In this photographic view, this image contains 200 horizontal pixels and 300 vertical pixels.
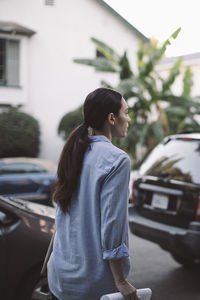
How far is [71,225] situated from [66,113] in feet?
56.1

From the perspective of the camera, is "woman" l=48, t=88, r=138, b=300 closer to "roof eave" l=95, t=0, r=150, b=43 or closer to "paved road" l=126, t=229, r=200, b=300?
"paved road" l=126, t=229, r=200, b=300

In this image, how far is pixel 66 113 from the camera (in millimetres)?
19016

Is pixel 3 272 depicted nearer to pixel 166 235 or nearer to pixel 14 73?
pixel 166 235

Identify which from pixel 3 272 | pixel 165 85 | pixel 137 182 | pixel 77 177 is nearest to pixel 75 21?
pixel 165 85

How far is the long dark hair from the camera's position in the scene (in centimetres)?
208

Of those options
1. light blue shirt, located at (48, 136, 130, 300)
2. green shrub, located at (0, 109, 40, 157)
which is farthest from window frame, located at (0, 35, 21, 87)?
light blue shirt, located at (48, 136, 130, 300)

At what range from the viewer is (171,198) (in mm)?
5207

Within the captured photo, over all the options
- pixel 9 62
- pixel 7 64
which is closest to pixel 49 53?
pixel 9 62

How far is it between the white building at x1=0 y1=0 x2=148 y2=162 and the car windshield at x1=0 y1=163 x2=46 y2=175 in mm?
8425

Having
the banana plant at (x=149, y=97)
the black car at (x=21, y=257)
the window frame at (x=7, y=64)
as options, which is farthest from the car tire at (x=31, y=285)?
the window frame at (x=7, y=64)

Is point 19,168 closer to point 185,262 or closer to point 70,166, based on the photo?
point 185,262

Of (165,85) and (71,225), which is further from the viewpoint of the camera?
(165,85)

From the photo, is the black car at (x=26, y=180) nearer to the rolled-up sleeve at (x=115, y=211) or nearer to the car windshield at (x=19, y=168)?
the car windshield at (x=19, y=168)

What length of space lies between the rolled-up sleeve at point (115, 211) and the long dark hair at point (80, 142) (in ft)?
0.63
